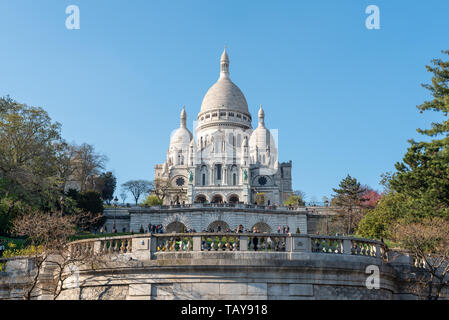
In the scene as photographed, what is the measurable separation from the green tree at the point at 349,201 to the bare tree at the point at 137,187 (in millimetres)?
38362

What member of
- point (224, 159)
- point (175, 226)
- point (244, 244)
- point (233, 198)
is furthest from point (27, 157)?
point (224, 159)

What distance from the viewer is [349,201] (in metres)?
60.8

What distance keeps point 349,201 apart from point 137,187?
145 feet

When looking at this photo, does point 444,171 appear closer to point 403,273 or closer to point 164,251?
point 403,273

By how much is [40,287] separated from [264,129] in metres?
103

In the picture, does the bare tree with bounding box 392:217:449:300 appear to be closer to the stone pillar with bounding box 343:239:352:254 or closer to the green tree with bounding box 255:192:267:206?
the stone pillar with bounding box 343:239:352:254

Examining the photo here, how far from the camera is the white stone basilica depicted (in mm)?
93500

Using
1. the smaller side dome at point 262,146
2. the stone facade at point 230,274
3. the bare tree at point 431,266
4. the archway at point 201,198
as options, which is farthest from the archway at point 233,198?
the stone facade at point 230,274

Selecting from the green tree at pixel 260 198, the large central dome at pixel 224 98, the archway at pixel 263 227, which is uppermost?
the large central dome at pixel 224 98

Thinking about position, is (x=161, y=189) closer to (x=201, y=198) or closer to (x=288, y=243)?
(x=201, y=198)

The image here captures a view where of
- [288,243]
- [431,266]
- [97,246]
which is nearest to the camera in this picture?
[288,243]

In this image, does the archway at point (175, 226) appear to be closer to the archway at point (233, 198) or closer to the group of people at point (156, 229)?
the group of people at point (156, 229)

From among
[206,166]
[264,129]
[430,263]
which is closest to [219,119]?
[264,129]

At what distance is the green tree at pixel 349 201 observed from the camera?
2205 inches
